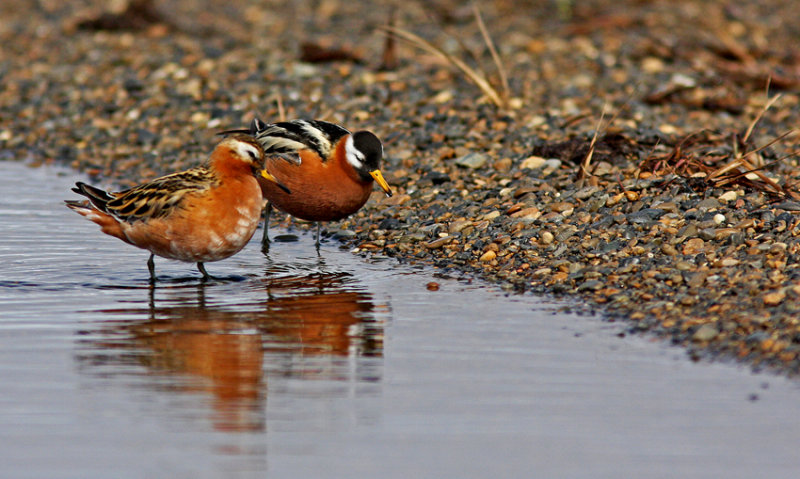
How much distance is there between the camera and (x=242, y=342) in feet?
25.0

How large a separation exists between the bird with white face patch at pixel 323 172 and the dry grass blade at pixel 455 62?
3108 mm

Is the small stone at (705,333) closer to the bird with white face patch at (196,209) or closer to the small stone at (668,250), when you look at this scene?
the small stone at (668,250)

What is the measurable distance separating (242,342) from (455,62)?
6.99m

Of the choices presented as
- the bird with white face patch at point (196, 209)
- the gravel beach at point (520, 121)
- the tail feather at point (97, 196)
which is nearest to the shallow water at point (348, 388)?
the bird with white face patch at point (196, 209)

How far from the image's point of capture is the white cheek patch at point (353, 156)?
35.1 feet

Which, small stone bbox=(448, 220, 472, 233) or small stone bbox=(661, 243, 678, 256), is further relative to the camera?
small stone bbox=(448, 220, 472, 233)

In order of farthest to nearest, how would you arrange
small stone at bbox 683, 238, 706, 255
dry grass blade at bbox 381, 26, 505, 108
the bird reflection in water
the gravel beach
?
dry grass blade at bbox 381, 26, 505, 108 → small stone at bbox 683, 238, 706, 255 → the gravel beach → the bird reflection in water

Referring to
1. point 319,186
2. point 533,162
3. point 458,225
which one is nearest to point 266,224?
point 319,186

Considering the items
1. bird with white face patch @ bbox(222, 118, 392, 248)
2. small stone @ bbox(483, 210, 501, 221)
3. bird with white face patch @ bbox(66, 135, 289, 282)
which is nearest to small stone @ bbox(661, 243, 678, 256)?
small stone @ bbox(483, 210, 501, 221)

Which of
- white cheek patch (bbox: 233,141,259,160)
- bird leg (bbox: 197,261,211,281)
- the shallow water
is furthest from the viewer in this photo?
bird leg (bbox: 197,261,211,281)

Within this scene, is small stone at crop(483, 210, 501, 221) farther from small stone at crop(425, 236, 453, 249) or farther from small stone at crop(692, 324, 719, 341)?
small stone at crop(692, 324, 719, 341)

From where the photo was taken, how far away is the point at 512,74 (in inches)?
652

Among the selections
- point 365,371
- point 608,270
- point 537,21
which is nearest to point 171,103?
point 537,21

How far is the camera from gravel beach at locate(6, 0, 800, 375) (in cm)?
909
